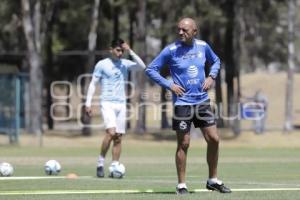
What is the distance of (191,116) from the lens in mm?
12211

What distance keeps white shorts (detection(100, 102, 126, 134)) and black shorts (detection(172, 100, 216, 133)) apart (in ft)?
15.0

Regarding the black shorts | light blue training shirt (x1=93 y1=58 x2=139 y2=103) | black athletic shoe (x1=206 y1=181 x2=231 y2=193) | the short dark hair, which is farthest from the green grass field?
the short dark hair

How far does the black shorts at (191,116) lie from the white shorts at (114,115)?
15.0 ft

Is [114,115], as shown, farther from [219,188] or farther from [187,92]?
[219,188]

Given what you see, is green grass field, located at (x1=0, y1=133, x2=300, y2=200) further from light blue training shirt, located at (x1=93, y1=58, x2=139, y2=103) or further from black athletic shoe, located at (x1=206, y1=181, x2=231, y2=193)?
light blue training shirt, located at (x1=93, y1=58, x2=139, y2=103)

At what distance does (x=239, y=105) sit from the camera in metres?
41.2

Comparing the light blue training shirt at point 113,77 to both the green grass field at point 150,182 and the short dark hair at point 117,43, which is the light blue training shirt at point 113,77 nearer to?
the short dark hair at point 117,43

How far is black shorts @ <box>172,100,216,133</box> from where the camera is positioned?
12.2m

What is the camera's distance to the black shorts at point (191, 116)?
480 inches

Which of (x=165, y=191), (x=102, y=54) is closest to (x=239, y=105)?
(x=102, y=54)

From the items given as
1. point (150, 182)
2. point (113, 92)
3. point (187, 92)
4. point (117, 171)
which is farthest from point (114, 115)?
point (187, 92)

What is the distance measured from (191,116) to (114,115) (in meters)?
4.83

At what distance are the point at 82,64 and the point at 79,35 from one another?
291 cm

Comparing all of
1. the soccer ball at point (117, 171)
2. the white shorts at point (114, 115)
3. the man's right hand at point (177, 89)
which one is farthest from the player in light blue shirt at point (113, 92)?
the man's right hand at point (177, 89)
